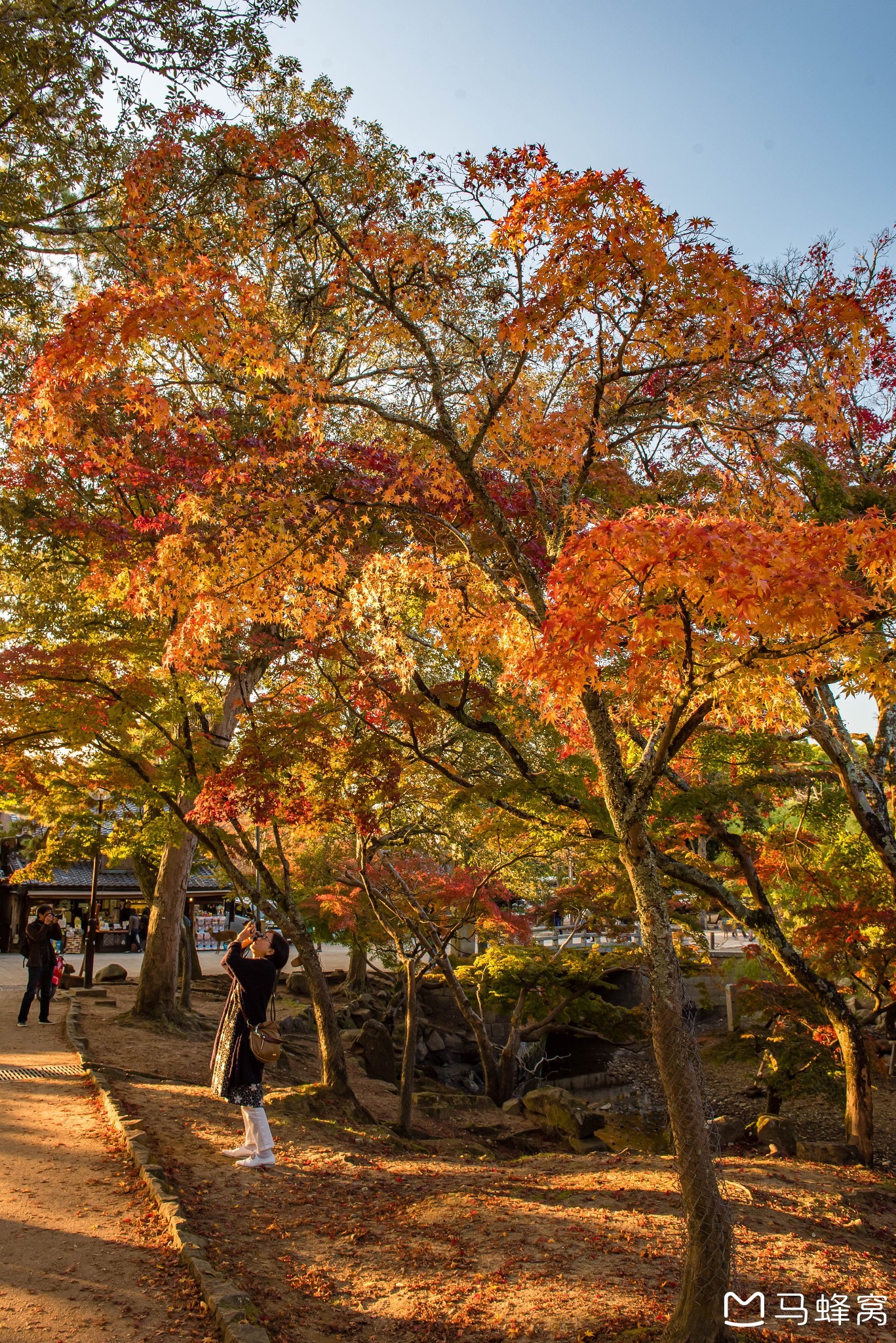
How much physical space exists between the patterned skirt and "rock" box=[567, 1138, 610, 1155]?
594 cm

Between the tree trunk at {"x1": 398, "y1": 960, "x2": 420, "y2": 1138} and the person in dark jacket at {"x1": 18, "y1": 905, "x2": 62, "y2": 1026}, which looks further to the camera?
the person in dark jacket at {"x1": 18, "y1": 905, "x2": 62, "y2": 1026}

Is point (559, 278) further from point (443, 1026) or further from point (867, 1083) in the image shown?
point (443, 1026)

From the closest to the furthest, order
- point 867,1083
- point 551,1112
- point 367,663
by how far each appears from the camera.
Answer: point 867,1083
point 367,663
point 551,1112

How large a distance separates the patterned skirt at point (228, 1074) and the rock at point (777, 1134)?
688cm

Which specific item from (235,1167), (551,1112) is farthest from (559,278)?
(551,1112)

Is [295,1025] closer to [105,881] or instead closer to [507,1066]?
[507,1066]

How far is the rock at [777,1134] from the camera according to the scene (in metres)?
10.3

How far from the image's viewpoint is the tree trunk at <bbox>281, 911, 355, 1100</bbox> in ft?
32.1

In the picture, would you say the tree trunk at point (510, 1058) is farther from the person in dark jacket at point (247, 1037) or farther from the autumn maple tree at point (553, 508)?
the person in dark jacket at point (247, 1037)

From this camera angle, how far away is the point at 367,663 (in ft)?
31.9

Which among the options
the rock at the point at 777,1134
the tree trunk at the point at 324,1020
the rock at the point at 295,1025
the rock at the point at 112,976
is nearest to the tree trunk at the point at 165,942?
the rock at the point at 295,1025

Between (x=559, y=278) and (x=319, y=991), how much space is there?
810cm

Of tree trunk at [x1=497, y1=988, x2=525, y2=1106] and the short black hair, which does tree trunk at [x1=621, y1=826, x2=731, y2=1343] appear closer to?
the short black hair

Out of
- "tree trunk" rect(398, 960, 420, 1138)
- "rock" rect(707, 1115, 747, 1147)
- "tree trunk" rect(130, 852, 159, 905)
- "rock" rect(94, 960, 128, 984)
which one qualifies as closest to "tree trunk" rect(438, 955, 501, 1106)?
"tree trunk" rect(398, 960, 420, 1138)
